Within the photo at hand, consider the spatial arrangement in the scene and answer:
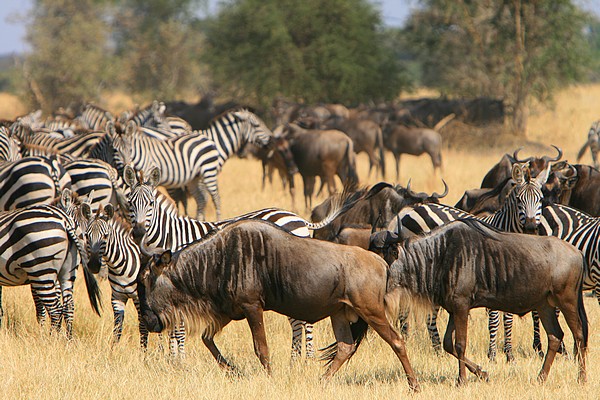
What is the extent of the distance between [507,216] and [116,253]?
3.31 m

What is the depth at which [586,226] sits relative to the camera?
690 cm

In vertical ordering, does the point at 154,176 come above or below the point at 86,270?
above

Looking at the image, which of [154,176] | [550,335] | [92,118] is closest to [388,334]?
[550,335]

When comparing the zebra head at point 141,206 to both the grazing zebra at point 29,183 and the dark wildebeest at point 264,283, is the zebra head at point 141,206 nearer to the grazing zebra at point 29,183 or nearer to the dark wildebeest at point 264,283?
the dark wildebeest at point 264,283

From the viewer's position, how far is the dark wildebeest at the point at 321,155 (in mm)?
15039

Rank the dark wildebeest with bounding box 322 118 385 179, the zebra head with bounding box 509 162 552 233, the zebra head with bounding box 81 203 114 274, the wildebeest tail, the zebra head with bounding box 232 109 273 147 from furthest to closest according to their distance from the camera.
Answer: the dark wildebeest with bounding box 322 118 385 179 < the zebra head with bounding box 232 109 273 147 < the zebra head with bounding box 509 162 552 233 < the zebra head with bounding box 81 203 114 274 < the wildebeest tail

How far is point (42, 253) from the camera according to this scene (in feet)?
21.9

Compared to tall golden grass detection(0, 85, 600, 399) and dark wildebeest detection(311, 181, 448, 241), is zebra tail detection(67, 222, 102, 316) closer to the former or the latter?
tall golden grass detection(0, 85, 600, 399)

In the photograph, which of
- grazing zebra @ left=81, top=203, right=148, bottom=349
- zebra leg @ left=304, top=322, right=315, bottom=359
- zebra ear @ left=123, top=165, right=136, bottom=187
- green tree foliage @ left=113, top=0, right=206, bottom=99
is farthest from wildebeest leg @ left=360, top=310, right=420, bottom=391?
green tree foliage @ left=113, top=0, right=206, bottom=99

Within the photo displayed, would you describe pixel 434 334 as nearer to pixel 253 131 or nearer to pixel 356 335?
pixel 356 335

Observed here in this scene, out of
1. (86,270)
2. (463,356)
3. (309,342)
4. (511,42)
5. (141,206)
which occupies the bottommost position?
(309,342)

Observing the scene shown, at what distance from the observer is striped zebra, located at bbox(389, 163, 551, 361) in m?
6.81

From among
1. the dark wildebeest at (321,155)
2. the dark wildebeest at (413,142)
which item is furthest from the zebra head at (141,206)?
the dark wildebeest at (413,142)

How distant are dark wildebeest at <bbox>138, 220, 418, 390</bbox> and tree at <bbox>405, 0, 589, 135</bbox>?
835 inches
